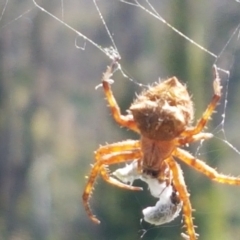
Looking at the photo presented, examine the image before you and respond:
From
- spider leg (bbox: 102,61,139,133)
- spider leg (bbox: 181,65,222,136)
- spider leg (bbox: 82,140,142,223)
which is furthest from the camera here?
spider leg (bbox: 82,140,142,223)

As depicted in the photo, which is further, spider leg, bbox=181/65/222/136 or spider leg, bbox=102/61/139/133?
spider leg, bbox=102/61/139/133

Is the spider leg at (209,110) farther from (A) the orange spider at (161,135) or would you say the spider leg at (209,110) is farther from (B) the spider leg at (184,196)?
(B) the spider leg at (184,196)

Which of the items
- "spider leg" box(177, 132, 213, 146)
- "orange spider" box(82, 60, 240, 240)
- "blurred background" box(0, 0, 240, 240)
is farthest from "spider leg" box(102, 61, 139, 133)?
"blurred background" box(0, 0, 240, 240)

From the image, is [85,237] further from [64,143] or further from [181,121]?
[181,121]

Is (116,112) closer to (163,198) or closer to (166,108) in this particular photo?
(166,108)

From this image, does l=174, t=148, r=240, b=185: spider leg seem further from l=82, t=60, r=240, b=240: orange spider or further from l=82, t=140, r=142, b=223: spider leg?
l=82, t=140, r=142, b=223: spider leg

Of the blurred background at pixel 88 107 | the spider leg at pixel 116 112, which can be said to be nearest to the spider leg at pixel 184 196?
the spider leg at pixel 116 112

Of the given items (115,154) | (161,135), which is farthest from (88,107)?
(161,135)
